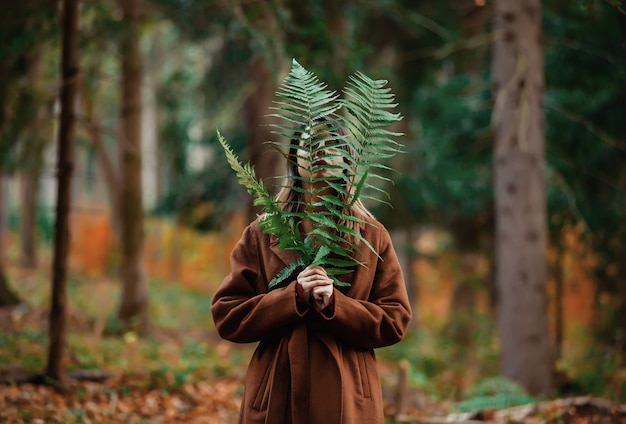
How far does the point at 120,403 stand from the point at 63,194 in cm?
208

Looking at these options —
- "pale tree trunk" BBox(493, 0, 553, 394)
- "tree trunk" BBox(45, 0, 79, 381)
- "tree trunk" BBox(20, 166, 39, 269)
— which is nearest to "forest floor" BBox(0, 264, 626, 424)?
"tree trunk" BBox(45, 0, 79, 381)

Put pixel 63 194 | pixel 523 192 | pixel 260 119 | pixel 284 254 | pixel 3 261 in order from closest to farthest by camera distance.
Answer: pixel 284 254
pixel 63 194
pixel 523 192
pixel 260 119
pixel 3 261

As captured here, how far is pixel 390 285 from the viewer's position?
3340 millimetres

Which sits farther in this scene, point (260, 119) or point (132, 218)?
point (132, 218)

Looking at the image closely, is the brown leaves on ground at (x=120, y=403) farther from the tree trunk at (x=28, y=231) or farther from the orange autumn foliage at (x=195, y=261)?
the tree trunk at (x=28, y=231)

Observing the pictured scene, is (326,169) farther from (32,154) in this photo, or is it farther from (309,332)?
(32,154)

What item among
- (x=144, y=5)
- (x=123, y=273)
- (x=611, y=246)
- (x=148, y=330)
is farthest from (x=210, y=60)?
(x=611, y=246)

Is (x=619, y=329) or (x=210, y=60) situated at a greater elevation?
(x=210, y=60)

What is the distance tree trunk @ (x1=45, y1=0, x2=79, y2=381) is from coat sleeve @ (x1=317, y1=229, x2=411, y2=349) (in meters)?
4.11

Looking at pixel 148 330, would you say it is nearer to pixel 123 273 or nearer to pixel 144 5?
pixel 123 273

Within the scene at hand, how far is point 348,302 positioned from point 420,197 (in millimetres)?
10419

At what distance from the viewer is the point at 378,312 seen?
317 cm

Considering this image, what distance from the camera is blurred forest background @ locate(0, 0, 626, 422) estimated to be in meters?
7.42

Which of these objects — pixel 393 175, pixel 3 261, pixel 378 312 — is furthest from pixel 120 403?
pixel 393 175
